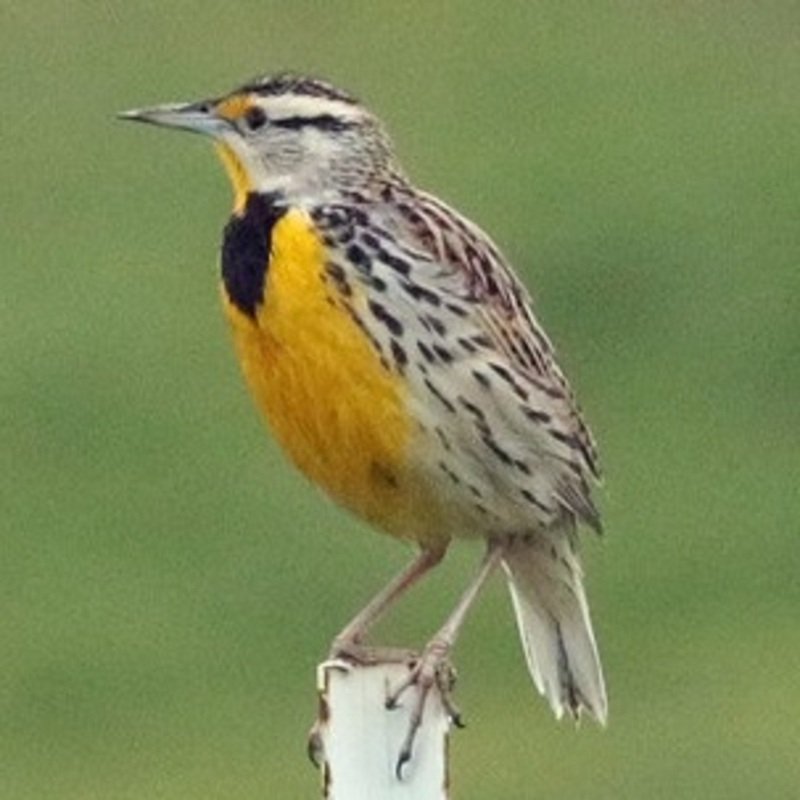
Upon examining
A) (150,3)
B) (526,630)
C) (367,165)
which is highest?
(367,165)

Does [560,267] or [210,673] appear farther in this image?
[560,267]

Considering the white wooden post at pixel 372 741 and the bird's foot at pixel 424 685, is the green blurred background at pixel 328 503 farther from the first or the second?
Result: the white wooden post at pixel 372 741

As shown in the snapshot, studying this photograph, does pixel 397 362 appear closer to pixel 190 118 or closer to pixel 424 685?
pixel 190 118

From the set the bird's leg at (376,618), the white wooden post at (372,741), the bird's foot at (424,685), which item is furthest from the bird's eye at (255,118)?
the white wooden post at (372,741)

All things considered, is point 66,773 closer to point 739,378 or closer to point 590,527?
point 739,378

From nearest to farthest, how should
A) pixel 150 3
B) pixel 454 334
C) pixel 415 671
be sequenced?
pixel 415 671
pixel 454 334
pixel 150 3

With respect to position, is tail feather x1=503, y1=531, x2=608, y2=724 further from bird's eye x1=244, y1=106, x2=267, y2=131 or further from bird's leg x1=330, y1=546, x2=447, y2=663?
bird's eye x1=244, y1=106, x2=267, y2=131

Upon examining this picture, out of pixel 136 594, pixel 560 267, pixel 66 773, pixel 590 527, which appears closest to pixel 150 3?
pixel 560 267
